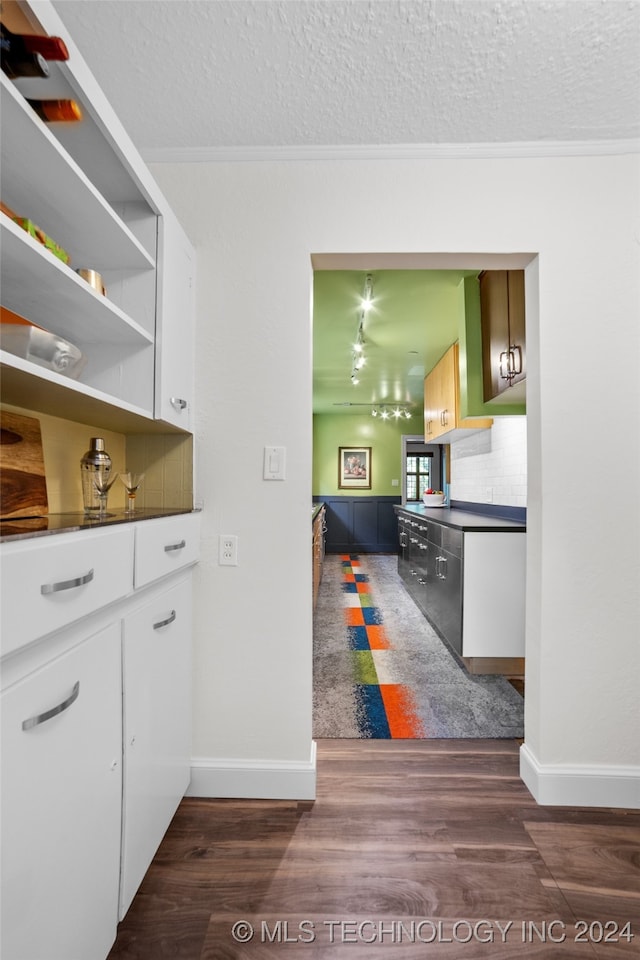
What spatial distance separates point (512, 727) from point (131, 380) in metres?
2.31

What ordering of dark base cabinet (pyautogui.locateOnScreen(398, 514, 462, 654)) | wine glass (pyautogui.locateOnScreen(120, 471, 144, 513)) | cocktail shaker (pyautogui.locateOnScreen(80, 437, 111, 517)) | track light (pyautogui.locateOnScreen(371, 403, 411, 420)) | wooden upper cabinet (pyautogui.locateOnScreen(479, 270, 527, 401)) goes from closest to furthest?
cocktail shaker (pyautogui.locateOnScreen(80, 437, 111, 517)) < wine glass (pyautogui.locateOnScreen(120, 471, 144, 513)) < wooden upper cabinet (pyautogui.locateOnScreen(479, 270, 527, 401)) < dark base cabinet (pyautogui.locateOnScreen(398, 514, 462, 654)) < track light (pyautogui.locateOnScreen(371, 403, 411, 420))

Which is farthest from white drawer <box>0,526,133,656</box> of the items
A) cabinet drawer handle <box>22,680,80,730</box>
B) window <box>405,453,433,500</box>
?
window <box>405,453,433,500</box>

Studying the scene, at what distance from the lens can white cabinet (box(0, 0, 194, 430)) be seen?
3.06 ft

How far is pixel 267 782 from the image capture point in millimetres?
1632

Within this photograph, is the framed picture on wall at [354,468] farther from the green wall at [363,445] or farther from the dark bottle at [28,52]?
the dark bottle at [28,52]

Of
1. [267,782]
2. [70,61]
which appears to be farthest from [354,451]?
[70,61]

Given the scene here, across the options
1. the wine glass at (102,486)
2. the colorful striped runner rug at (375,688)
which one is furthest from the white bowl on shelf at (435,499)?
the wine glass at (102,486)

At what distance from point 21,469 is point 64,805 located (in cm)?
83

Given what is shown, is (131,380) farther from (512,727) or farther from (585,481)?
(512,727)

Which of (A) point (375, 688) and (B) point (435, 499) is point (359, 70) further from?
(B) point (435, 499)

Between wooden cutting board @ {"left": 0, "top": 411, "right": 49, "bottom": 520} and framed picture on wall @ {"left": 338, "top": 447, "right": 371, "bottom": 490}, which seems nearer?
wooden cutting board @ {"left": 0, "top": 411, "right": 49, "bottom": 520}

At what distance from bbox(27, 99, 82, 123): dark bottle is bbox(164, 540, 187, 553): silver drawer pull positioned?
43.5 inches

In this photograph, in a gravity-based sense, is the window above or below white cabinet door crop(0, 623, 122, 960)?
above

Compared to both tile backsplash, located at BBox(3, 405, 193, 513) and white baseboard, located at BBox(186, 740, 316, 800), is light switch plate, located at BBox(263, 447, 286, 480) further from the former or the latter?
white baseboard, located at BBox(186, 740, 316, 800)
